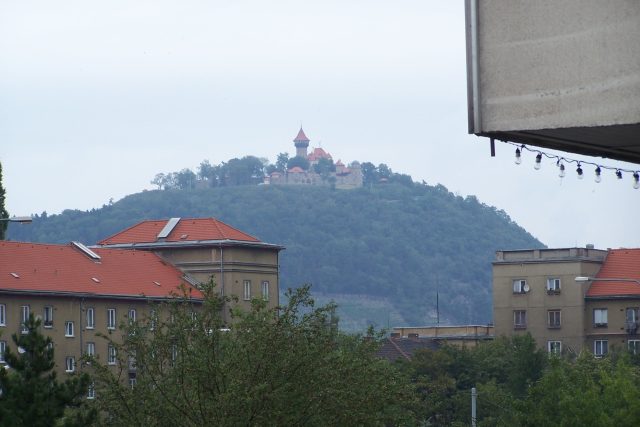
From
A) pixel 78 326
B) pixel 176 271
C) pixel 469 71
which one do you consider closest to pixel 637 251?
pixel 176 271

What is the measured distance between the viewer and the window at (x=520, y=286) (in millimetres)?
136125

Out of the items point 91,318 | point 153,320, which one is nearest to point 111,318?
point 91,318

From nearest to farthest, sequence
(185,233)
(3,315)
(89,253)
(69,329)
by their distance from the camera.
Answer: (3,315) < (69,329) < (89,253) < (185,233)

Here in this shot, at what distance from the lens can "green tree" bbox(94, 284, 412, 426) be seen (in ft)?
101

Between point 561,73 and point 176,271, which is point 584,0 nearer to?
point 561,73

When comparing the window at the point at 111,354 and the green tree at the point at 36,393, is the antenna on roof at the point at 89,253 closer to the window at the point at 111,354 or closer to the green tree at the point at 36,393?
the window at the point at 111,354

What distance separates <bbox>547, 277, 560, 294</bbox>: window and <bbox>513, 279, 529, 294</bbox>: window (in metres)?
1.85

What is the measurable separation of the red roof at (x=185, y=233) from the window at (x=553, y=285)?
25574 mm

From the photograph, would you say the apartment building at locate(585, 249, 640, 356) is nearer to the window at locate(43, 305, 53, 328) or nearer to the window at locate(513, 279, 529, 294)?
the window at locate(513, 279, 529, 294)

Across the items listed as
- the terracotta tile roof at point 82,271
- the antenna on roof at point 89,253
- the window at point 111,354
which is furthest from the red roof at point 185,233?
the window at point 111,354

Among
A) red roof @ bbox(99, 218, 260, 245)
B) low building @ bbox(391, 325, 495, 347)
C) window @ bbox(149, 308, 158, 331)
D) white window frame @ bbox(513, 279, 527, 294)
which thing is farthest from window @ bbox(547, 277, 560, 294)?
window @ bbox(149, 308, 158, 331)

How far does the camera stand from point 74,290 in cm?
10531

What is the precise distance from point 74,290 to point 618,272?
50619 mm

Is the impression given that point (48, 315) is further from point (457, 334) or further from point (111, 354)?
point (111, 354)
